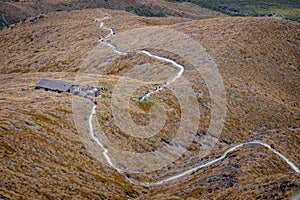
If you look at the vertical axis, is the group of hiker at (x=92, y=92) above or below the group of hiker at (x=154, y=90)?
below

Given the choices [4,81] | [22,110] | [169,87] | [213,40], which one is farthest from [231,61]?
[4,81]

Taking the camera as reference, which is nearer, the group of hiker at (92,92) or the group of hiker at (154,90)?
the group of hiker at (92,92)

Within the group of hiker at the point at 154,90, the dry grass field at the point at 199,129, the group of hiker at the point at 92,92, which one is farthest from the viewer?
the group of hiker at the point at 154,90

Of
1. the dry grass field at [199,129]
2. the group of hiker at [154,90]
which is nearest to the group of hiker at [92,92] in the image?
the dry grass field at [199,129]

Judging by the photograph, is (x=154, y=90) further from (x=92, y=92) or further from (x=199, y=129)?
(x=199, y=129)

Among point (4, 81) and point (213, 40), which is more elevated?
point (213, 40)

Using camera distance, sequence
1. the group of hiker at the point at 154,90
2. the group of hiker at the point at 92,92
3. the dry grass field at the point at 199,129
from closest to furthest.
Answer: the dry grass field at the point at 199,129
the group of hiker at the point at 92,92
the group of hiker at the point at 154,90

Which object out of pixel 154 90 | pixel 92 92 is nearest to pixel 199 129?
pixel 154 90

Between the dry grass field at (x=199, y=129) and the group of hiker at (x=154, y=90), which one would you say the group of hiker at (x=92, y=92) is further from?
the group of hiker at (x=154, y=90)

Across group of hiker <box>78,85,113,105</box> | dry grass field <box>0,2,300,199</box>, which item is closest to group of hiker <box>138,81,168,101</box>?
dry grass field <box>0,2,300,199</box>

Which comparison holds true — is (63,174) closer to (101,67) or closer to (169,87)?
(169,87)
